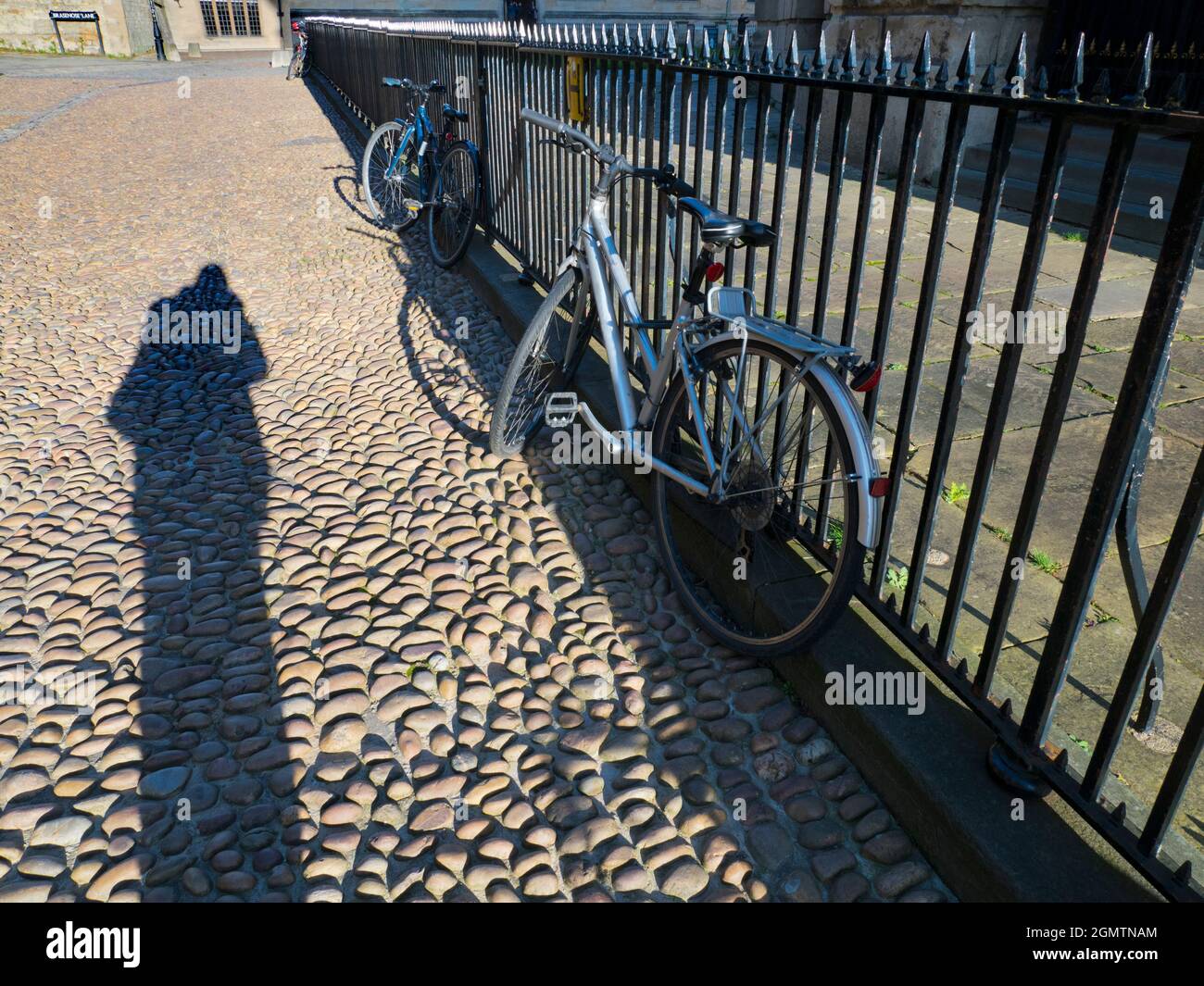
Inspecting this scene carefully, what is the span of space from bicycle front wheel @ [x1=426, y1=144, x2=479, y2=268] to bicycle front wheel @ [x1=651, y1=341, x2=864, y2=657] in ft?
13.4

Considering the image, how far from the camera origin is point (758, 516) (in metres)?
2.87

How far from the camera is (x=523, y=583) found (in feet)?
11.3

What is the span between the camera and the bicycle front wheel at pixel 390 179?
8.16 meters

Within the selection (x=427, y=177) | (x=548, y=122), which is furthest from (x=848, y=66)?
(x=427, y=177)

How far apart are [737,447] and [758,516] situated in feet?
0.78

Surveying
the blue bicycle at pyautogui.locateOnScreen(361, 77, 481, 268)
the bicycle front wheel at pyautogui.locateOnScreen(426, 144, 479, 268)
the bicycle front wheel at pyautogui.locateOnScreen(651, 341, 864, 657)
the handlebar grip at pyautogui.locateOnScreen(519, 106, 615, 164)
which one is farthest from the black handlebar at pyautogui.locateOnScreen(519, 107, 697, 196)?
the blue bicycle at pyautogui.locateOnScreen(361, 77, 481, 268)

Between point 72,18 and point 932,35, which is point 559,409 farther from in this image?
point 72,18

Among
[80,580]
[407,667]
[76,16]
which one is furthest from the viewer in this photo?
[76,16]

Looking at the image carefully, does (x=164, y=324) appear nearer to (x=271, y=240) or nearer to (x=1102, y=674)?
(x=271, y=240)

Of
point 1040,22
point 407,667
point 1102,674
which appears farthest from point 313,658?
point 1040,22

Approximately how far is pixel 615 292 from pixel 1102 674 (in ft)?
7.69

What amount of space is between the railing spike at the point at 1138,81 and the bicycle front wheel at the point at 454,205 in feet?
18.6

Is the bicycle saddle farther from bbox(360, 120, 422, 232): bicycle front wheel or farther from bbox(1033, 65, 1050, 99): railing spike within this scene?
bbox(360, 120, 422, 232): bicycle front wheel

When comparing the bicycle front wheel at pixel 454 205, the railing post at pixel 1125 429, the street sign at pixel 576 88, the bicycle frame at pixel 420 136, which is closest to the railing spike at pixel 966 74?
the railing post at pixel 1125 429
